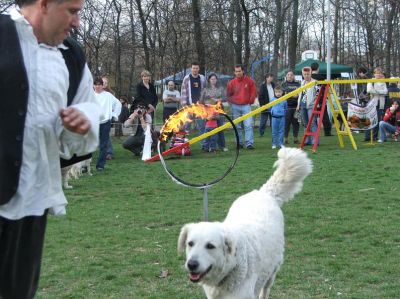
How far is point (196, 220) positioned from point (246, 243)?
312 centimetres

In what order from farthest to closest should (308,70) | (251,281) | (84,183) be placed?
(308,70) → (84,183) → (251,281)

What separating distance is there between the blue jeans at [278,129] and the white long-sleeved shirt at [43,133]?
12777mm

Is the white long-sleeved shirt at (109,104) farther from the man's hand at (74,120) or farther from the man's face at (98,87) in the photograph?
the man's hand at (74,120)

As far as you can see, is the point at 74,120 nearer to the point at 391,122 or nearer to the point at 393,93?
the point at 391,122

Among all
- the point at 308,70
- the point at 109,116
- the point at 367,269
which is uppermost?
the point at 308,70

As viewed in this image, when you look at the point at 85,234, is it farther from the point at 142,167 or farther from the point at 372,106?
the point at 372,106

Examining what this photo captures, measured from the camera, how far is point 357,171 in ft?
35.7

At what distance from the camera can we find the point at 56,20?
7.85 feet

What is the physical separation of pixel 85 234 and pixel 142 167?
6.05 m

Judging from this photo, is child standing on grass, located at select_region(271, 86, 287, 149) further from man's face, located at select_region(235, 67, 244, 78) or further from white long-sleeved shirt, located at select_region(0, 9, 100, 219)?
white long-sleeved shirt, located at select_region(0, 9, 100, 219)

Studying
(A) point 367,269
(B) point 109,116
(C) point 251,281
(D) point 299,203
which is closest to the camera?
(C) point 251,281

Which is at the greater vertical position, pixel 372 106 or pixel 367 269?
pixel 372 106

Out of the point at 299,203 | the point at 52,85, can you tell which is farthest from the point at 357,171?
the point at 52,85

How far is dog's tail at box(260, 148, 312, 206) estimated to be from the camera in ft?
16.7
